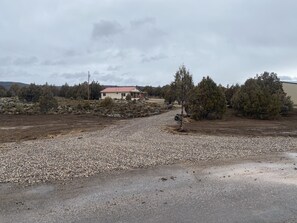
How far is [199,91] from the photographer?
3781 centimetres

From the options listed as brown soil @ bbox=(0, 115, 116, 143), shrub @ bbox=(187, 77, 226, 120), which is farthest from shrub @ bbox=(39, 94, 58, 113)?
shrub @ bbox=(187, 77, 226, 120)

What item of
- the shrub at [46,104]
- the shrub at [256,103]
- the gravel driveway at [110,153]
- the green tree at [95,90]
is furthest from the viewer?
the green tree at [95,90]

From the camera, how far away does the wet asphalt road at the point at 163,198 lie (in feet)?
27.1

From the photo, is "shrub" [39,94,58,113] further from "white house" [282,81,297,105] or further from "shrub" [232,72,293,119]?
"white house" [282,81,297,105]

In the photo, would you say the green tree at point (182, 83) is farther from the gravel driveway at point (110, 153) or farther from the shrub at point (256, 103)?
the shrub at point (256, 103)

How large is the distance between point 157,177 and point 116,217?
416 centimetres

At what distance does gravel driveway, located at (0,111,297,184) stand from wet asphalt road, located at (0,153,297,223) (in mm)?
1236

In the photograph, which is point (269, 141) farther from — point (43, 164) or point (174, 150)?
point (43, 164)

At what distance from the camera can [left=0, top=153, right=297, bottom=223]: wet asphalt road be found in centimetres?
825

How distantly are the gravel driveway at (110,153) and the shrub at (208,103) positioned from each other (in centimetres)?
1534

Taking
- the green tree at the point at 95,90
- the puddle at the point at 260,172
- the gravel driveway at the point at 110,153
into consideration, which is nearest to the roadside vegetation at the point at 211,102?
the gravel driveway at the point at 110,153

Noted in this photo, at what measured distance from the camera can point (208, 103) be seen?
38.6 metres

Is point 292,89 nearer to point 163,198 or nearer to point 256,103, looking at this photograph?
point 256,103

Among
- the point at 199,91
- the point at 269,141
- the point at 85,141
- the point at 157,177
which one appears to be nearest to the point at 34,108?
the point at 199,91
